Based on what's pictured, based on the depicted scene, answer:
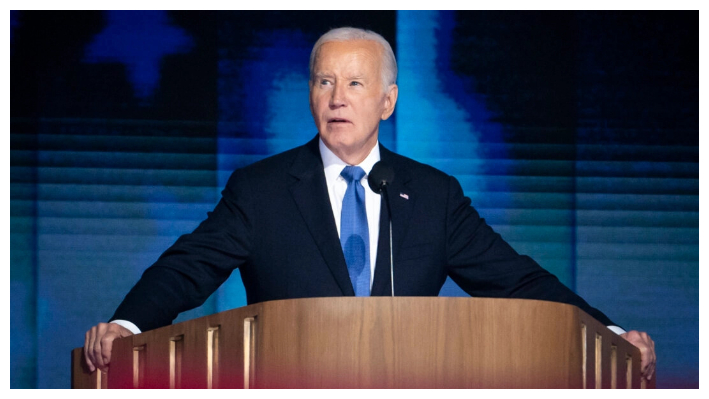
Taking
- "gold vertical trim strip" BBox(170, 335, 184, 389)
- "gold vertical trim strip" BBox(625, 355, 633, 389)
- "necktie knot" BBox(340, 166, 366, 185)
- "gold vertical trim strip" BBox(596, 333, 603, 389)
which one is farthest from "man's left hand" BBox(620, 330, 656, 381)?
"gold vertical trim strip" BBox(170, 335, 184, 389)

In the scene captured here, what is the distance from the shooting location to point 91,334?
316cm

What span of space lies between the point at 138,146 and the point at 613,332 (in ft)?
8.37

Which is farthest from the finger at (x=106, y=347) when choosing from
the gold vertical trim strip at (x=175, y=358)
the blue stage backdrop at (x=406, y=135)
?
the blue stage backdrop at (x=406, y=135)

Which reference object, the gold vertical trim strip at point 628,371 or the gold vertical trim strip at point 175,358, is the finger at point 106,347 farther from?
the gold vertical trim strip at point 628,371

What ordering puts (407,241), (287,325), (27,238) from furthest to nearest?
1. (27,238)
2. (407,241)
3. (287,325)

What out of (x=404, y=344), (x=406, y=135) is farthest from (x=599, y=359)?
(x=406, y=135)

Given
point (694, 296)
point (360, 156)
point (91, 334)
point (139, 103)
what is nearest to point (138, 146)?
point (139, 103)

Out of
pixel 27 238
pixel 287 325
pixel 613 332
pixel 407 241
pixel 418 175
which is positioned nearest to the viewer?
pixel 287 325

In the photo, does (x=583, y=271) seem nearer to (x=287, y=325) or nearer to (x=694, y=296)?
(x=694, y=296)

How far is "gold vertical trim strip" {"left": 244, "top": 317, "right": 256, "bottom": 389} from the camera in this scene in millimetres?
2703

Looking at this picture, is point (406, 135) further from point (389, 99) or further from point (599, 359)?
point (599, 359)

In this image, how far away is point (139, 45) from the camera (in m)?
4.99

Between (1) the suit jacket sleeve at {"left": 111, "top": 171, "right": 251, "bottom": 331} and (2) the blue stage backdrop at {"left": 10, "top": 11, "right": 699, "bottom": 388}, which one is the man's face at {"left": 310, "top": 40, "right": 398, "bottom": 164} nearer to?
(1) the suit jacket sleeve at {"left": 111, "top": 171, "right": 251, "bottom": 331}

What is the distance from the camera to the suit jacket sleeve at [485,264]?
146 inches
